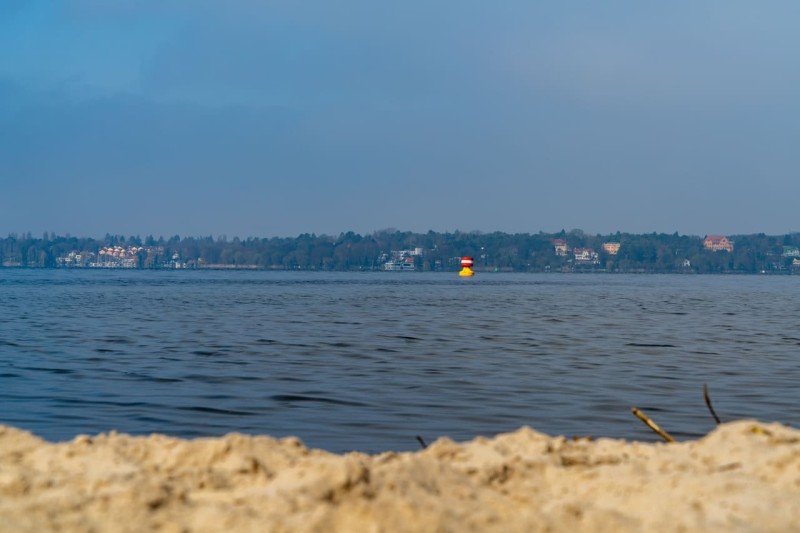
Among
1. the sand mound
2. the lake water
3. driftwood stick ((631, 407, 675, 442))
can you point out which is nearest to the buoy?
the lake water

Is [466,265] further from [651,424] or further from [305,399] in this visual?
[651,424]

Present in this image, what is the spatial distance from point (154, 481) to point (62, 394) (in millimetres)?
11448

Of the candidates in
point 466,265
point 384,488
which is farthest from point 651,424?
point 466,265

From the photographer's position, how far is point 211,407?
14805mm

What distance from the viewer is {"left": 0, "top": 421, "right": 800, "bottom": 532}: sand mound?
16.1 ft

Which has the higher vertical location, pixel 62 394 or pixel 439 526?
pixel 439 526

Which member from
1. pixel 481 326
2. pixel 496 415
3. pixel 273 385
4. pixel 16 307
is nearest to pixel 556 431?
pixel 496 415

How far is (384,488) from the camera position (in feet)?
17.6

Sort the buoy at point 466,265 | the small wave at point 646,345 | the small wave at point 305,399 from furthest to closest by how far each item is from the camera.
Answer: the buoy at point 466,265 < the small wave at point 646,345 < the small wave at point 305,399

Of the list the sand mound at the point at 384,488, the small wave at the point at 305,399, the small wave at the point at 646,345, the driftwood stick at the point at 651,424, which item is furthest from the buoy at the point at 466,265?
the sand mound at the point at 384,488

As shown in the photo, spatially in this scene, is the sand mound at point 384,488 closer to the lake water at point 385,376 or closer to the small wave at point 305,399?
the lake water at point 385,376

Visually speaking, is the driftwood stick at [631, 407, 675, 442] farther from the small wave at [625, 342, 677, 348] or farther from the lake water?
the small wave at [625, 342, 677, 348]

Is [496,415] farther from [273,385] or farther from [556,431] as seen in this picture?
[273,385]

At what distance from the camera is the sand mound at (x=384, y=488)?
4895mm
